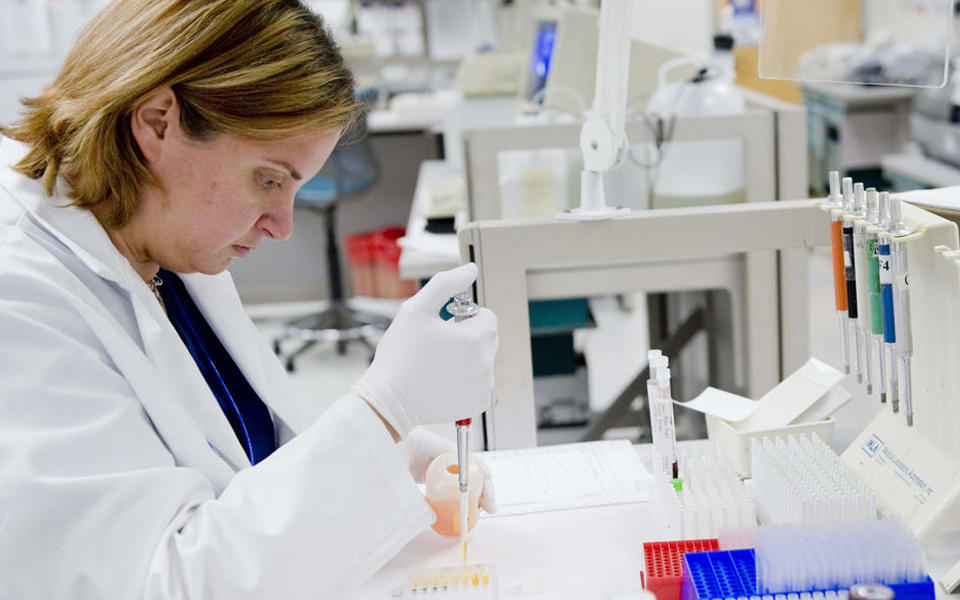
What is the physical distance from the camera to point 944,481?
3.40 feet

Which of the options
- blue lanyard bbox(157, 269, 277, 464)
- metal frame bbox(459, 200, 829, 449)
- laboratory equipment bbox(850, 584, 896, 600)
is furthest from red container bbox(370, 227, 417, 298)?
laboratory equipment bbox(850, 584, 896, 600)

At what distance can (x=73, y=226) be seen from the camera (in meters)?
1.02

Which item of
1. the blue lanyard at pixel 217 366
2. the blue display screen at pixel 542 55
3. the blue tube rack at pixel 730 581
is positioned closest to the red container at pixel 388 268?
the blue display screen at pixel 542 55

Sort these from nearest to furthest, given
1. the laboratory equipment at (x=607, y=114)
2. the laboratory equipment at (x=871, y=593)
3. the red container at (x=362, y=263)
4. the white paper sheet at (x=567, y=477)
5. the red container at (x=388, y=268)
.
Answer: the laboratory equipment at (x=871, y=593), the white paper sheet at (x=567, y=477), the laboratory equipment at (x=607, y=114), the red container at (x=388, y=268), the red container at (x=362, y=263)

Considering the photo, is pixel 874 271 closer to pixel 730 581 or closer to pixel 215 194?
pixel 730 581

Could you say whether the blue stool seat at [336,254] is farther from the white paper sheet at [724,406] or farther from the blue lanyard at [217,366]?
the white paper sheet at [724,406]

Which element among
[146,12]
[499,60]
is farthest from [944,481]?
[499,60]

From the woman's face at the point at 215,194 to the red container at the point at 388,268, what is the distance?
11.5 ft

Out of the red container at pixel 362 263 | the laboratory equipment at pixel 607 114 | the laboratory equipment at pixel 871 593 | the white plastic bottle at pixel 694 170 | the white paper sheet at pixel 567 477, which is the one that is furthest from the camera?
the red container at pixel 362 263

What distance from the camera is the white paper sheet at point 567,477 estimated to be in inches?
47.0

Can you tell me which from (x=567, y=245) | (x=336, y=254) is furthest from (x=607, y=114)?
(x=336, y=254)

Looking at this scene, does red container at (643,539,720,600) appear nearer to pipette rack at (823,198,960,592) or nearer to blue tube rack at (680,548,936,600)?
blue tube rack at (680,548,936,600)

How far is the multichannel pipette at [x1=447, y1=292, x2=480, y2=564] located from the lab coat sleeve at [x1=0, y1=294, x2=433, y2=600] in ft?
0.30

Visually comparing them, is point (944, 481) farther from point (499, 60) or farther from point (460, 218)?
point (499, 60)
